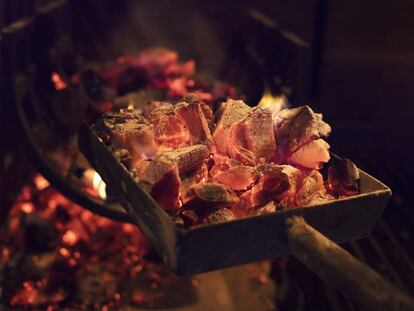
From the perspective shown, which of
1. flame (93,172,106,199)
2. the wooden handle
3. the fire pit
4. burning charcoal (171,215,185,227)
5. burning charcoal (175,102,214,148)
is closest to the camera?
the wooden handle

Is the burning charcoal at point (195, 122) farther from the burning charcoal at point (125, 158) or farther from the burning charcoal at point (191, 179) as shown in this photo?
the burning charcoal at point (125, 158)

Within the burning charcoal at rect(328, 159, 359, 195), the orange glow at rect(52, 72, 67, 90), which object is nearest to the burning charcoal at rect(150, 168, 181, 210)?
the burning charcoal at rect(328, 159, 359, 195)

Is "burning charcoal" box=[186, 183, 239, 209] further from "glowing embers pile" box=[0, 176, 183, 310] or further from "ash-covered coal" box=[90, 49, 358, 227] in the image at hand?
"glowing embers pile" box=[0, 176, 183, 310]

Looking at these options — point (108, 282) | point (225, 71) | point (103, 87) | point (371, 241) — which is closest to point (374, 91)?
point (225, 71)

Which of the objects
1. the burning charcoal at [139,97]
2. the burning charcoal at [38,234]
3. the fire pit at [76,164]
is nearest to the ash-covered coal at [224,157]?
the fire pit at [76,164]

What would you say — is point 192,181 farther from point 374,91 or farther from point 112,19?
point 112,19
